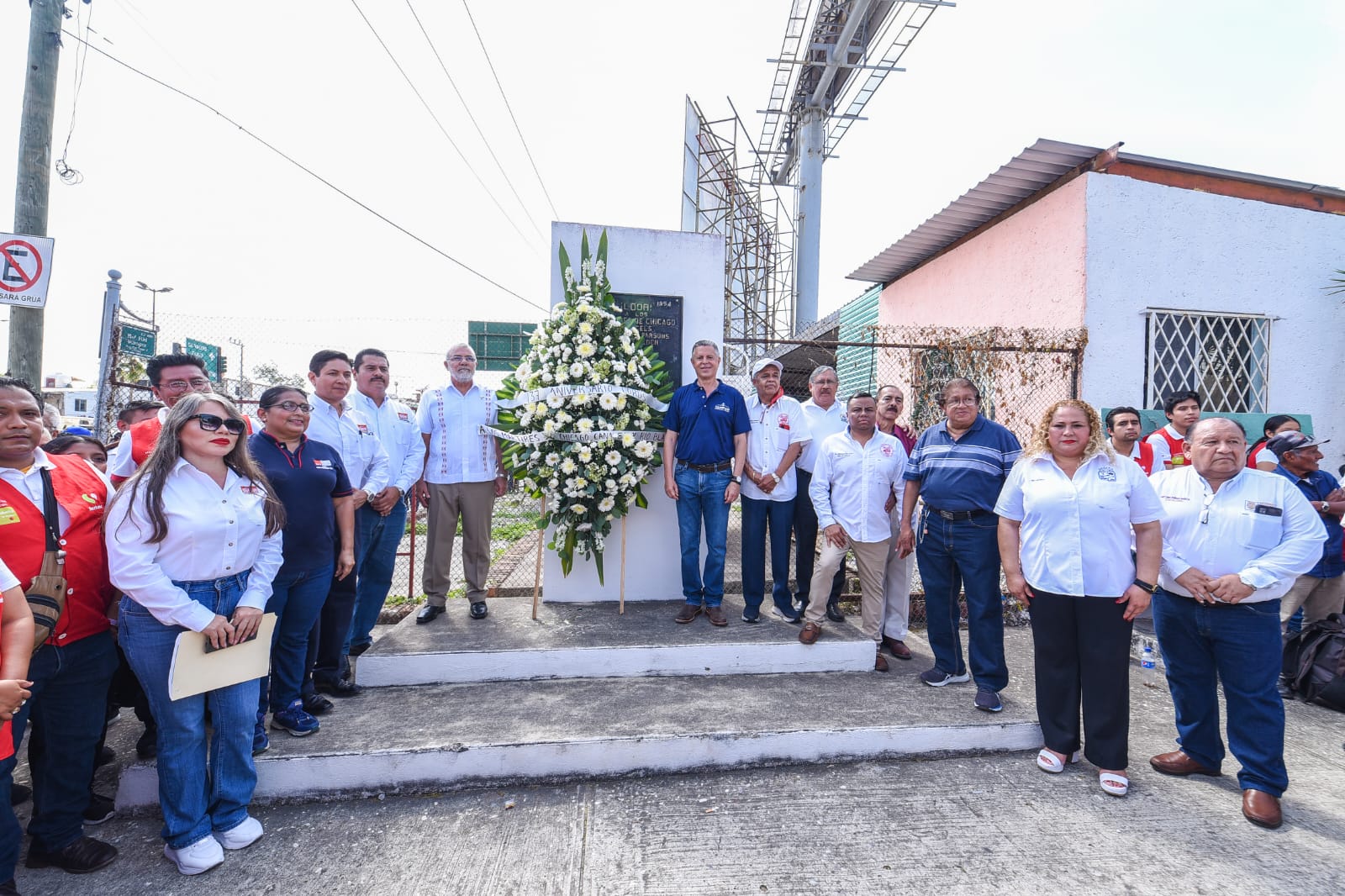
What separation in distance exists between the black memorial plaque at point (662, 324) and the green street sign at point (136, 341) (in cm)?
421

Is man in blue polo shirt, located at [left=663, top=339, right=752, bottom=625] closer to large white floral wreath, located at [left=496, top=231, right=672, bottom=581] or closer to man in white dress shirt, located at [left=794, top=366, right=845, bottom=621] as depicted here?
Answer: large white floral wreath, located at [left=496, top=231, right=672, bottom=581]

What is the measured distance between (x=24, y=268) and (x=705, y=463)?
5.97m

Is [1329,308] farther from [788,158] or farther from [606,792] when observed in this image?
[788,158]

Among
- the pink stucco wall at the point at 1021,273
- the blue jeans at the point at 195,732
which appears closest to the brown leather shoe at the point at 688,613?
the blue jeans at the point at 195,732

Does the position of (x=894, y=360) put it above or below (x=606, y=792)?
above

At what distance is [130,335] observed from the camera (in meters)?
5.44

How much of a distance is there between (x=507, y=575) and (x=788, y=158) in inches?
679

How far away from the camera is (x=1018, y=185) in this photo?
742 cm

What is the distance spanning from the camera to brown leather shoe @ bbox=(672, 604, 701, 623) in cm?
457

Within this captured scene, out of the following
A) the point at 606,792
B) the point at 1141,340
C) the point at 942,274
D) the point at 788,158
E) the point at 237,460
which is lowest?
the point at 606,792

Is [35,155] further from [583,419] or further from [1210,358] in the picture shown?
[1210,358]

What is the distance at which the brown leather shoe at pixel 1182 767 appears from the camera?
3.25 metres

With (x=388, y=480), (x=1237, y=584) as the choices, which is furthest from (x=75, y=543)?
(x=1237, y=584)

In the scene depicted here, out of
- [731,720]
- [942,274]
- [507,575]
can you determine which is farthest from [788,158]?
[731,720]
